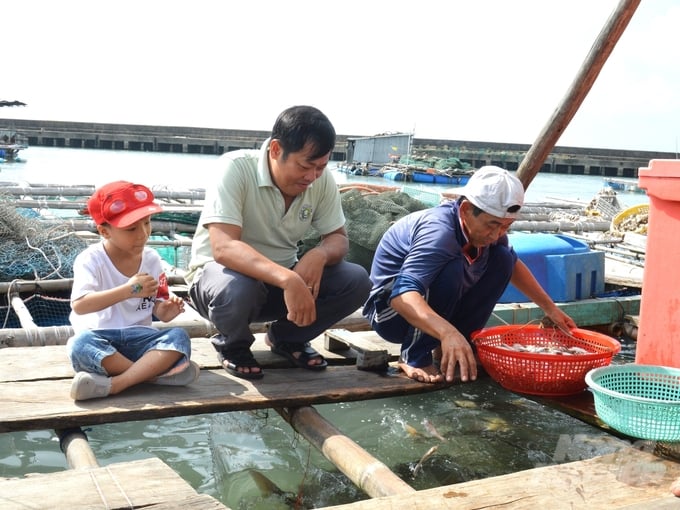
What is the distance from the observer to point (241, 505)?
2840 millimetres

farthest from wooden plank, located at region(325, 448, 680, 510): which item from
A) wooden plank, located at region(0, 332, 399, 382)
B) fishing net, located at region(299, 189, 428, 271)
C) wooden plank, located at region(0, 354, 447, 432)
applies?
fishing net, located at region(299, 189, 428, 271)

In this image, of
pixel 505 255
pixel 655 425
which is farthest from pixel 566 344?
pixel 655 425

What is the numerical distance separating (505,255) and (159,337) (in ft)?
5.21

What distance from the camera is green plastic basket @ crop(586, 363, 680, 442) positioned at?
7.82 feet

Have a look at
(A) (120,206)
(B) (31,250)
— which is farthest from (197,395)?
(B) (31,250)

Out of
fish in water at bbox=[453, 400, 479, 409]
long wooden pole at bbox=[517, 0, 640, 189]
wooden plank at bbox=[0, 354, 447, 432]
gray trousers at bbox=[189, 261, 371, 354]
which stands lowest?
fish in water at bbox=[453, 400, 479, 409]

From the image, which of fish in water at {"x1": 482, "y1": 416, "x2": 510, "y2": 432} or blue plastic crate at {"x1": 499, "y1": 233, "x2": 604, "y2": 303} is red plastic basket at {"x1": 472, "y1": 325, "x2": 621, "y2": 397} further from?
blue plastic crate at {"x1": 499, "y1": 233, "x2": 604, "y2": 303}

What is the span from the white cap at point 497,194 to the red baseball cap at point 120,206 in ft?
A: 4.23

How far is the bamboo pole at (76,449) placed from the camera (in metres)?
2.25

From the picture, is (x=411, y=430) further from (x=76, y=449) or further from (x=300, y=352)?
(x=76, y=449)

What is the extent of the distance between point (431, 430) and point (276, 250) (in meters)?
1.26

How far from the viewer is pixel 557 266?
5.40 meters

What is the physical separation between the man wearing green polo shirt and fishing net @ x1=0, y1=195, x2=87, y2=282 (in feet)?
9.74

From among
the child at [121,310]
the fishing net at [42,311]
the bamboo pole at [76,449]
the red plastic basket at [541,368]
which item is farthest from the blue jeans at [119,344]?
the fishing net at [42,311]
